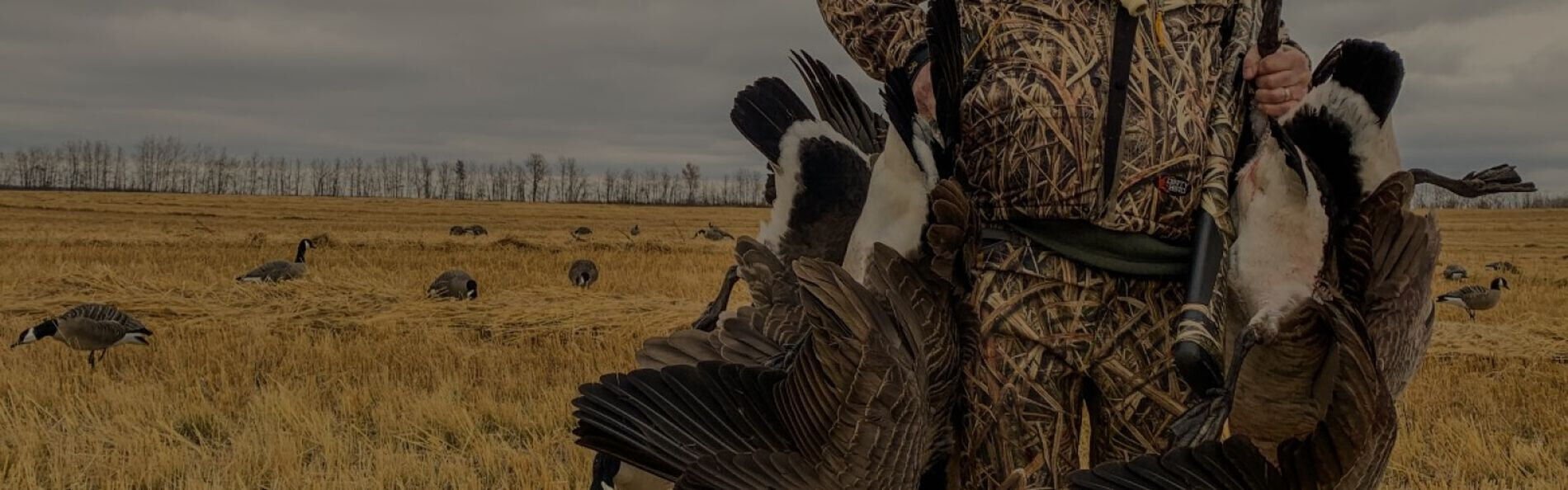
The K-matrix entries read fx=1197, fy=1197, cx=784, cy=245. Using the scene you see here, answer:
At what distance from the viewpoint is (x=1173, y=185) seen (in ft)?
8.49

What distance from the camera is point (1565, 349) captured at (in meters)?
10.4

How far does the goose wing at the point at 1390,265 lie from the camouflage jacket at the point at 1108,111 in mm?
317

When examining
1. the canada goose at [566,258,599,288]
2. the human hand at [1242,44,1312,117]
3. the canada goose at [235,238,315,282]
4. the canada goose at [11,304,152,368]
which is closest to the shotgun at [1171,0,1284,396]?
the human hand at [1242,44,1312,117]

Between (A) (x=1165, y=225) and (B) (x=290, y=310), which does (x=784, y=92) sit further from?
(B) (x=290, y=310)

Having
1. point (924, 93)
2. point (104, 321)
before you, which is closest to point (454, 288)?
point (104, 321)

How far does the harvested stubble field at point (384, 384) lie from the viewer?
5.98m

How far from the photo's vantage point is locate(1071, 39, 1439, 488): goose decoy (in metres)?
2.16

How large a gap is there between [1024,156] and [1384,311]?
777 mm

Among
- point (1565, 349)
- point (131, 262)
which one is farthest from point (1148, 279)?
point (131, 262)

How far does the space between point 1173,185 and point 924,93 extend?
1.97 ft

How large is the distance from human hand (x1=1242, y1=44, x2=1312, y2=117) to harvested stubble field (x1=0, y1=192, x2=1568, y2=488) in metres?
3.96

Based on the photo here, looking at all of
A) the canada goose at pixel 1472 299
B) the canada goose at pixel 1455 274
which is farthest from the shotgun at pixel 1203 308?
the canada goose at pixel 1455 274

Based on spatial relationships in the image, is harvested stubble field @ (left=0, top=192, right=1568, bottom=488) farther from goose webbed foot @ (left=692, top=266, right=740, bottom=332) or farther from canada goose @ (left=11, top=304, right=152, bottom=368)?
goose webbed foot @ (left=692, top=266, right=740, bottom=332)

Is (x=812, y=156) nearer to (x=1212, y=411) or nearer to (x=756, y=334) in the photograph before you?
(x=756, y=334)
